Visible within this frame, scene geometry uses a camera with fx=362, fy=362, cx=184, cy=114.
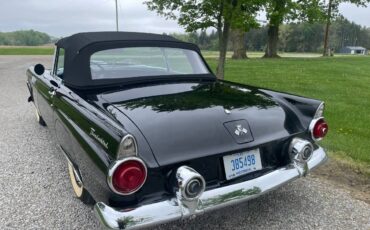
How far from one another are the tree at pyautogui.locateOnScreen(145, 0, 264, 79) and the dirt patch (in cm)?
513

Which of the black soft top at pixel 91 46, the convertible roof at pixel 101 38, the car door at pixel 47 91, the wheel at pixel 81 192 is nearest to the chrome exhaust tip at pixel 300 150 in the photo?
the black soft top at pixel 91 46

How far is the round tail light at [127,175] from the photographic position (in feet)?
7.24

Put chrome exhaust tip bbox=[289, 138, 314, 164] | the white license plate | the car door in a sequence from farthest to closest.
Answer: the car door
chrome exhaust tip bbox=[289, 138, 314, 164]
the white license plate

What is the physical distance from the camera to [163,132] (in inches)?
97.1

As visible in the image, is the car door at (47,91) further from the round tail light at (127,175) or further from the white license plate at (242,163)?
the white license plate at (242,163)

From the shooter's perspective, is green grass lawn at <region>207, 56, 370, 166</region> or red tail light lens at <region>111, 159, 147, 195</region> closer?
red tail light lens at <region>111, 159, 147, 195</region>

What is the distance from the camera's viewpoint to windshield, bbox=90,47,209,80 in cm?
350

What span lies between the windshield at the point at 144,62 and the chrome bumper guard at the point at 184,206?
1.54m

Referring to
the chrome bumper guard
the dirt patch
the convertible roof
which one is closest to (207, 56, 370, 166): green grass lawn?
the dirt patch

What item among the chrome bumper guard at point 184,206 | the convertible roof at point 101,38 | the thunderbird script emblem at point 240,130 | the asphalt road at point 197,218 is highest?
the convertible roof at point 101,38

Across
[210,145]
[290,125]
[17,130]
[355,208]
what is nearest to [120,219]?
[210,145]

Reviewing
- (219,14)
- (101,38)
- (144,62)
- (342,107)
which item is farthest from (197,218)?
(219,14)

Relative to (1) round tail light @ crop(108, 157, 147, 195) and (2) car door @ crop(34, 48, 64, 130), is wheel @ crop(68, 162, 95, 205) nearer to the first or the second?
(1) round tail light @ crop(108, 157, 147, 195)

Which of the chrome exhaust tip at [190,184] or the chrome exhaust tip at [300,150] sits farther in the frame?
the chrome exhaust tip at [300,150]
